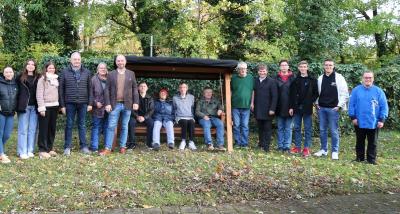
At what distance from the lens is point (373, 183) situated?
7137mm

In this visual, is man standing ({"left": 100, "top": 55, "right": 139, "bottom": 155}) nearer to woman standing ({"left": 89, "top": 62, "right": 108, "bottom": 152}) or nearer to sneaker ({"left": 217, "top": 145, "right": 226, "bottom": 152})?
woman standing ({"left": 89, "top": 62, "right": 108, "bottom": 152})

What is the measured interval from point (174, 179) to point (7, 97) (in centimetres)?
349

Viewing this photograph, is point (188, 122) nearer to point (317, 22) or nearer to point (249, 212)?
point (249, 212)

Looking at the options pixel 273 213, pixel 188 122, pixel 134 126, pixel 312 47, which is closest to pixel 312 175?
pixel 273 213

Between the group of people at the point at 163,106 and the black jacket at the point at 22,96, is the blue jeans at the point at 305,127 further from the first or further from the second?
the black jacket at the point at 22,96

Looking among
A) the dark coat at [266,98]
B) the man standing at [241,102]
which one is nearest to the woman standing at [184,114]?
the man standing at [241,102]

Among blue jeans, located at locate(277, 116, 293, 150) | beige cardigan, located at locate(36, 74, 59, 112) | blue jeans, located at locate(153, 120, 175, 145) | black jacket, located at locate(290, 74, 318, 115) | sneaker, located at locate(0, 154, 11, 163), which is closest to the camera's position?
sneaker, located at locate(0, 154, 11, 163)

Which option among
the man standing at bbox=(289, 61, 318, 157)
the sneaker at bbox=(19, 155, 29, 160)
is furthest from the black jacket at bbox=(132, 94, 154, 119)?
the man standing at bbox=(289, 61, 318, 157)

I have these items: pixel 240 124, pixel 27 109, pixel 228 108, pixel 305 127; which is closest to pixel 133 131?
pixel 228 108

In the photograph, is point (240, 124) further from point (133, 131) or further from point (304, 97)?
point (133, 131)

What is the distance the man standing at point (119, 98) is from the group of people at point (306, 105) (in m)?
2.34

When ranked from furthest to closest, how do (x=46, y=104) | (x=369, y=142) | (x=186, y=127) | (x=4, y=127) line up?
(x=186, y=127)
(x=369, y=142)
(x=46, y=104)
(x=4, y=127)

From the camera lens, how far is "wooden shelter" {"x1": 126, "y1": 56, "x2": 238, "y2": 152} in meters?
9.34

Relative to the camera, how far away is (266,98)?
977cm
